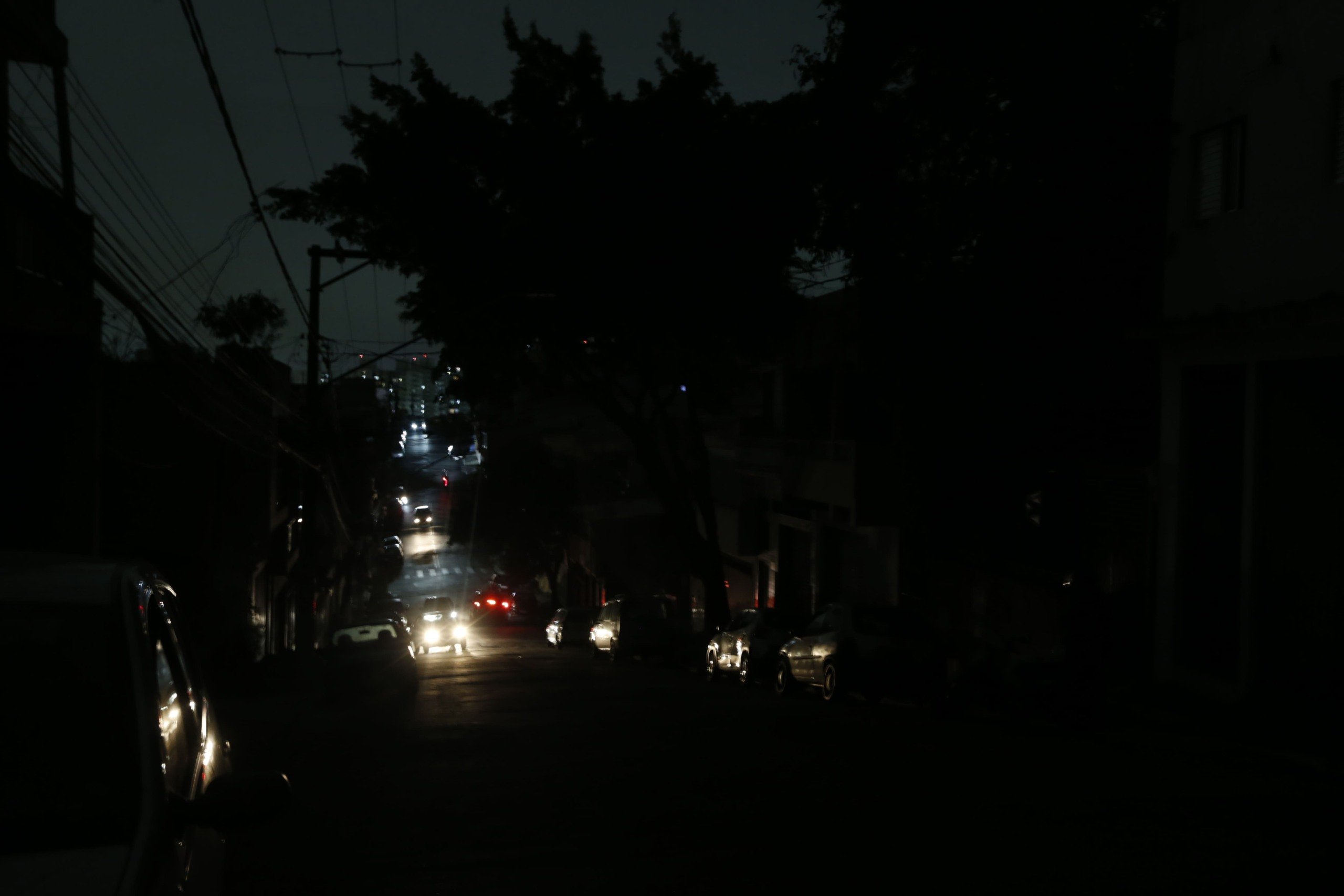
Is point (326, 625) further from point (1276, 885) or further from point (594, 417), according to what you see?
point (1276, 885)

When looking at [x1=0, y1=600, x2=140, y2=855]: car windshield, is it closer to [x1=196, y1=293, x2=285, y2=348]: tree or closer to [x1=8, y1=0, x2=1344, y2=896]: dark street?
[x1=8, y1=0, x2=1344, y2=896]: dark street

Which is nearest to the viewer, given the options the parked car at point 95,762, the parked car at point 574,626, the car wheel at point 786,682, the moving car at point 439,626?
the parked car at point 95,762

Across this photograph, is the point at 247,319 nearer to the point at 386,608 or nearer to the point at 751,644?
the point at 751,644

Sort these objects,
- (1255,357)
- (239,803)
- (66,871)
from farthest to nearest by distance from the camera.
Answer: (1255,357) < (239,803) < (66,871)

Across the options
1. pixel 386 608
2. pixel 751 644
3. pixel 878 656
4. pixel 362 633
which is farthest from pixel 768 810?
pixel 386 608

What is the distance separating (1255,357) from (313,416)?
16.9 metres

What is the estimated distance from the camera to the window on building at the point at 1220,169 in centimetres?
1479

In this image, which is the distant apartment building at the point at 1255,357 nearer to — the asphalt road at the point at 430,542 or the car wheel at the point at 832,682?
the car wheel at the point at 832,682

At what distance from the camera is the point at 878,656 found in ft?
56.8

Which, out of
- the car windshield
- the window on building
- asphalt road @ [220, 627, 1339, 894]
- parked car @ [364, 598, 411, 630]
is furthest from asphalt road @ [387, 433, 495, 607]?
the car windshield

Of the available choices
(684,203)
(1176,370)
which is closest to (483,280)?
(684,203)

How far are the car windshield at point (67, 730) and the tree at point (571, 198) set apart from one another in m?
19.0

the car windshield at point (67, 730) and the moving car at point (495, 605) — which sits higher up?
the car windshield at point (67, 730)

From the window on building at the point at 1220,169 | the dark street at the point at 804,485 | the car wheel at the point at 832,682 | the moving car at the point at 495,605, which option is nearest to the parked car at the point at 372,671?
the dark street at the point at 804,485
